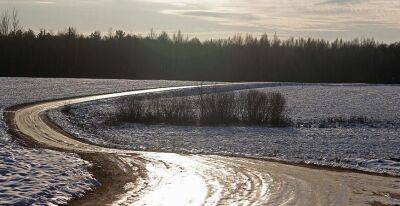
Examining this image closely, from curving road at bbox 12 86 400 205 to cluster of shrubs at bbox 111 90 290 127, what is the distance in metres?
15.5

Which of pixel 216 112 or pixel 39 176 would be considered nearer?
pixel 39 176

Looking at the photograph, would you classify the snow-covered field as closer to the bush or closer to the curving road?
the curving road

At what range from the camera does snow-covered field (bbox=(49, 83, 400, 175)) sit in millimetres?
25156

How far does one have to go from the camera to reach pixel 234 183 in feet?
56.7

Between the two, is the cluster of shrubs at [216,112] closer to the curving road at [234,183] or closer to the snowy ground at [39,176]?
the snowy ground at [39,176]

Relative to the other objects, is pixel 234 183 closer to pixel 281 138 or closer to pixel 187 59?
pixel 281 138

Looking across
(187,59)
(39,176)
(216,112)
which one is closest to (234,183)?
(39,176)

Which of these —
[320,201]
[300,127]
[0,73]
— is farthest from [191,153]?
[0,73]

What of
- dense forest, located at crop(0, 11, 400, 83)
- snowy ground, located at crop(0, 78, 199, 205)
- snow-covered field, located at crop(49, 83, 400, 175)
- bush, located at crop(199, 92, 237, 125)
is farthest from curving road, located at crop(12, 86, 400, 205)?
dense forest, located at crop(0, 11, 400, 83)

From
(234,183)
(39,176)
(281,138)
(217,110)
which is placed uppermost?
(217,110)

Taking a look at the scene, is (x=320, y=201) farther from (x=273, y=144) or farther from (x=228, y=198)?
(x=273, y=144)

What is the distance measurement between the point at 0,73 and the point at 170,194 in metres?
91.0

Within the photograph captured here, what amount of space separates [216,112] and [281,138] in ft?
31.1

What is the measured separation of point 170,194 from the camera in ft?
51.2
